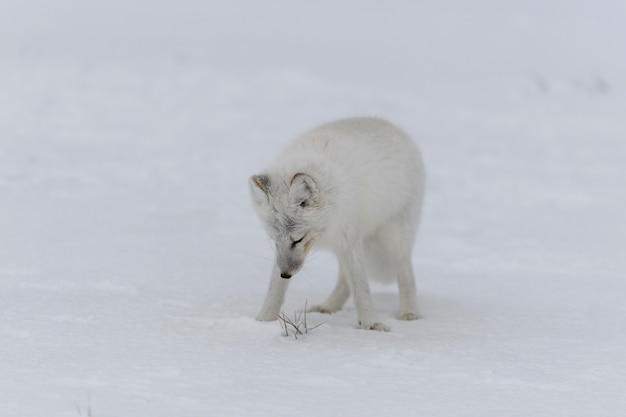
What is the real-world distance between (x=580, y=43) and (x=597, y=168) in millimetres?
4346

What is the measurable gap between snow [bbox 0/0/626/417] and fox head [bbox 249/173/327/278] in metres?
0.38

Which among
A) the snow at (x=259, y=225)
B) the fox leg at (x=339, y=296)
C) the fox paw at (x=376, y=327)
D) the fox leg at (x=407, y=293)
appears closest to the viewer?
the snow at (x=259, y=225)

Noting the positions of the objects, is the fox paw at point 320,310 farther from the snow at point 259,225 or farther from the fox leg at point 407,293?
the fox leg at point 407,293

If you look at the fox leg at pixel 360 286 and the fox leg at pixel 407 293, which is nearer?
the fox leg at pixel 360 286

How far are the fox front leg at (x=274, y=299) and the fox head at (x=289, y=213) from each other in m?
0.32

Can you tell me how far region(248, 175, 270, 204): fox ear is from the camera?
164 inches

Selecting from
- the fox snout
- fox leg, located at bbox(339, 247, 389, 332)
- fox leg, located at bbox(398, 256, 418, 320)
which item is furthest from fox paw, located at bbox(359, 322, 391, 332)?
the fox snout

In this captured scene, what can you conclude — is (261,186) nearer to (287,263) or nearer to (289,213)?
(289,213)

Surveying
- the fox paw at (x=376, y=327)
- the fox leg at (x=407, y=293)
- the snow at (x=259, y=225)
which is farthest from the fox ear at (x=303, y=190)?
the fox leg at (x=407, y=293)

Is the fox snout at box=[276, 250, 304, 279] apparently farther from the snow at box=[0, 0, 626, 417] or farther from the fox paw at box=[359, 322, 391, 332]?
the fox paw at box=[359, 322, 391, 332]

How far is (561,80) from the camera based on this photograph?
12336mm

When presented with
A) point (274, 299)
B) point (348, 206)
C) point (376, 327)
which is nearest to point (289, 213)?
point (348, 206)

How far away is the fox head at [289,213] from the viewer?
4.14 metres

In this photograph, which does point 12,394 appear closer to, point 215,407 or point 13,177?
point 215,407
